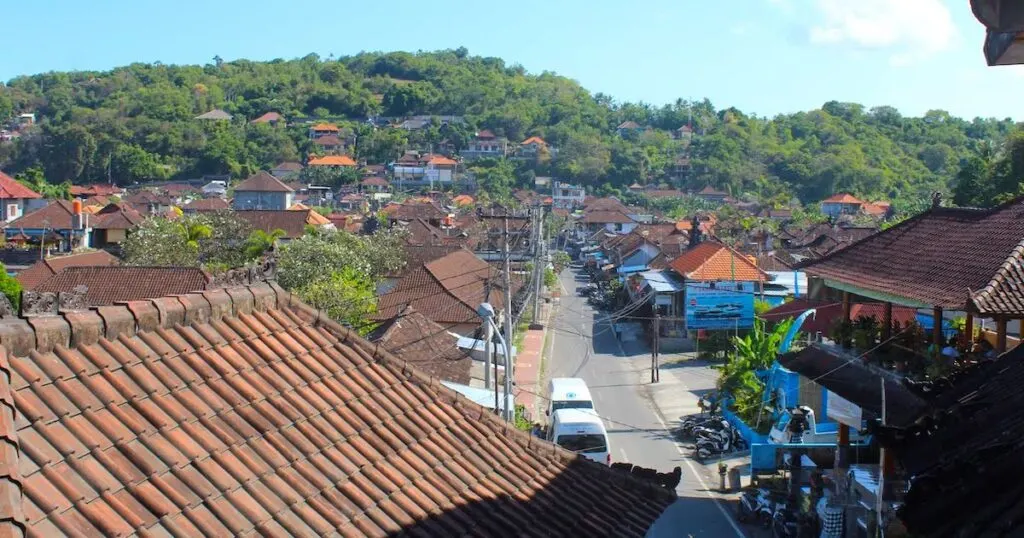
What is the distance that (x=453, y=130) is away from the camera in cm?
13812

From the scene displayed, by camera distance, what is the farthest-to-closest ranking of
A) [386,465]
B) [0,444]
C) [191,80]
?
1. [191,80]
2. [386,465]
3. [0,444]

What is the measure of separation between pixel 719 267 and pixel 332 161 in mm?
83246

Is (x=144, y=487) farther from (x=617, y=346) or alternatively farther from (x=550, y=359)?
(x=617, y=346)

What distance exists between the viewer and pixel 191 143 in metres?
122

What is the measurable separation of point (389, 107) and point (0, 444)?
15854 centimetres

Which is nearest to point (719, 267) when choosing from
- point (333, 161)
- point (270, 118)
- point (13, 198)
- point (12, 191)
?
point (13, 198)

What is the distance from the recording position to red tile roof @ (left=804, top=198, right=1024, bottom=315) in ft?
Answer: 42.7

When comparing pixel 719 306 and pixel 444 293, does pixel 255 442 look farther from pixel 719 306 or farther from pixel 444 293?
pixel 719 306

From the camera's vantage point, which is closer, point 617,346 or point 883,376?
point 883,376

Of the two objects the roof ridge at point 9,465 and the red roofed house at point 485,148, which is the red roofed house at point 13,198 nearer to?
the roof ridge at point 9,465

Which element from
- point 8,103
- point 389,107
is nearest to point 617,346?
point 389,107

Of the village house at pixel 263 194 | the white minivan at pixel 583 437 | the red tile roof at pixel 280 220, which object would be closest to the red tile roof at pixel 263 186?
the village house at pixel 263 194

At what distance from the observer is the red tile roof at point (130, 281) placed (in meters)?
27.1

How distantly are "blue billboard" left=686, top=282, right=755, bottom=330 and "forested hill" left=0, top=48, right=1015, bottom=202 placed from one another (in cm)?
7389
